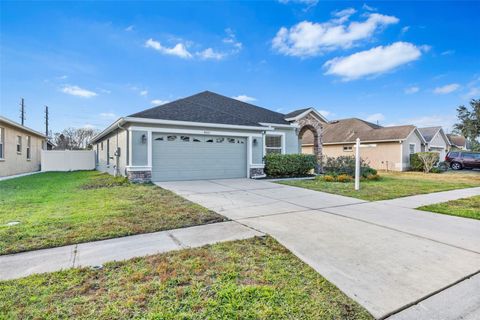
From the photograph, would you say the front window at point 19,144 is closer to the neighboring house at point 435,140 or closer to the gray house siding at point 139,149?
the gray house siding at point 139,149

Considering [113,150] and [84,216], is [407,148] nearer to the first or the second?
[113,150]

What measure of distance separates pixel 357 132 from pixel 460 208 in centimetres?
1867

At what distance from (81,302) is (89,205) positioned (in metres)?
4.56

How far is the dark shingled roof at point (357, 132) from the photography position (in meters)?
20.6

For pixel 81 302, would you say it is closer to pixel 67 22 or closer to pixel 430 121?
pixel 67 22

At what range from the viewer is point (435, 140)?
80.3 ft

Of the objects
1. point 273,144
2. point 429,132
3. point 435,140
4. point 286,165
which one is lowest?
point 286,165

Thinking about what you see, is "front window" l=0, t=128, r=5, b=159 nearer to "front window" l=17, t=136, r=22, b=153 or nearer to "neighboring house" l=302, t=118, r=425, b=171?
"front window" l=17, t=136, r=22, b=153

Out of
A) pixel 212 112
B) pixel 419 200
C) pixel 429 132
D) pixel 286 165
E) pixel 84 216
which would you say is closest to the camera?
pixel 84 216

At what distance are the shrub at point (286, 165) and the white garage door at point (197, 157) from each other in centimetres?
138

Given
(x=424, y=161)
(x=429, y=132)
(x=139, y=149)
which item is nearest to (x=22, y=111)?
(x=139, y=149)

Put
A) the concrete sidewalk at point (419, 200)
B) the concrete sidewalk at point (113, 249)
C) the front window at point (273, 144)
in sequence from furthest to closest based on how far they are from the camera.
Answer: the front window at point (273, 144), the concrete sidewalk at point (419, 200), the concrete sidewalk at point (113, 249)

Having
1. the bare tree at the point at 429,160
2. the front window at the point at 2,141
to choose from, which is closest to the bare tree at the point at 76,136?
the front window at the point at 2,141

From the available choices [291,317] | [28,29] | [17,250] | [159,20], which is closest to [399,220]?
[291,317]
